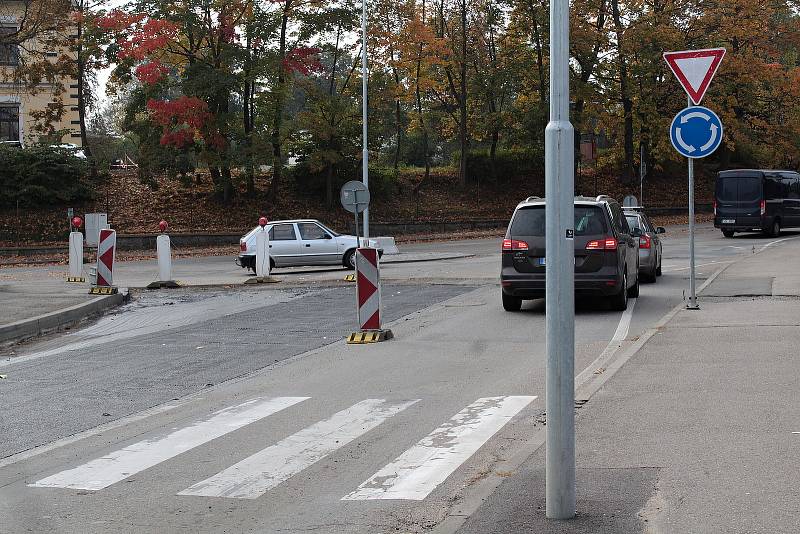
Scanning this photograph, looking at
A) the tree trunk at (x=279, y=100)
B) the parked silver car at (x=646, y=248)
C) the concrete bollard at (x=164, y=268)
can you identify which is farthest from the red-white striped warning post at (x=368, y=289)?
the tree trunk at (x=279, y=100)

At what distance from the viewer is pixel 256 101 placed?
140 ft

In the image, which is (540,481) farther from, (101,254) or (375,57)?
(375,57)

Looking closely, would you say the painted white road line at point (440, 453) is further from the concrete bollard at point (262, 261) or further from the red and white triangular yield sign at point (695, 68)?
the concrete bollard at point (262, 261)

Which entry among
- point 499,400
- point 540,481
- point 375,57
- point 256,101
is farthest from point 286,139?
point 540,481

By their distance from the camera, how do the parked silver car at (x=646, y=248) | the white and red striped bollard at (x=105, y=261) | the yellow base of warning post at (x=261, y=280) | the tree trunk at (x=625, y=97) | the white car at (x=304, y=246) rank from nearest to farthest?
the parked silver car at (x=646, y=248)
the white and red striped bollard at (x=105, y=261)
the yellow base of warning post at (x=261, y=280)
the white car at (x=304, y=246)
the tree trunk at (x=625, y=97)

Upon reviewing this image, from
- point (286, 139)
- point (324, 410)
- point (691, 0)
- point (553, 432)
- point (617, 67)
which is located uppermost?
point (691, 0)

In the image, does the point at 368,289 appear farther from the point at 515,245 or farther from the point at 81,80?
the point at 81,80

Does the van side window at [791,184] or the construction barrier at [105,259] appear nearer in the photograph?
the construction barrier at [105,259]

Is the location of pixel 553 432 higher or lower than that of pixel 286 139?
lower

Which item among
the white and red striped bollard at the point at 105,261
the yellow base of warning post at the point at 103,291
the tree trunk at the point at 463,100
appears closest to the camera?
the yellow base of warning post at the point at 103,291

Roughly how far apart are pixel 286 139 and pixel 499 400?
119 feet

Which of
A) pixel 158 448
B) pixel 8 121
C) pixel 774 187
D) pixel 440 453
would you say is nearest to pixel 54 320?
pixel 158 448

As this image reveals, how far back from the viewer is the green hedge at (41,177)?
43312 millimetres

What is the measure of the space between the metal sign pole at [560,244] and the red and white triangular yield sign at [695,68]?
923 cm
